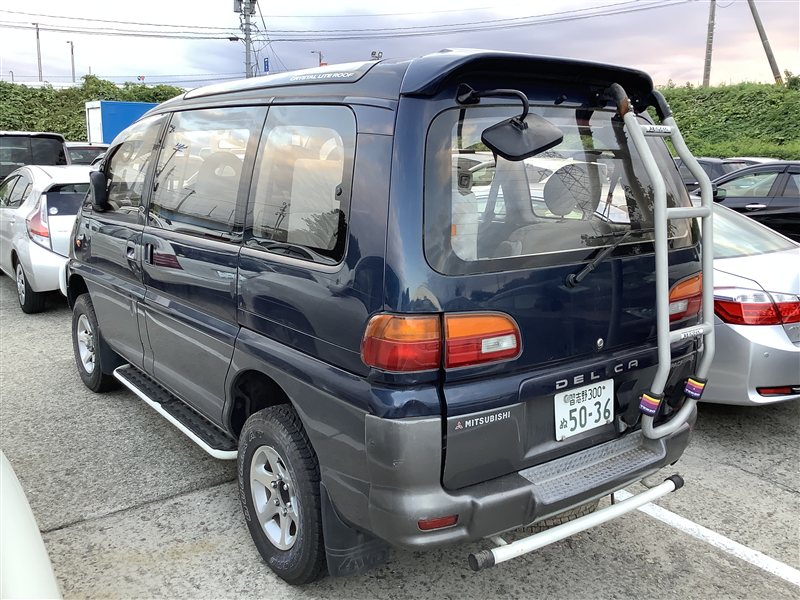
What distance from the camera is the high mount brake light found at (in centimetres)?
213

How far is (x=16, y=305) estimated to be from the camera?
7.92 metres

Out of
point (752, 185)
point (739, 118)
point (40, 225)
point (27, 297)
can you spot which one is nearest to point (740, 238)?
point (752, 185)

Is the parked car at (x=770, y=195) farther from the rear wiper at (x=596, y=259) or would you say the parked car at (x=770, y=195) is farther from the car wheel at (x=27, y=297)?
the car wheel at (x=27, y=297)

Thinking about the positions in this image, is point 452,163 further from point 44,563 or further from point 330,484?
point 44,563

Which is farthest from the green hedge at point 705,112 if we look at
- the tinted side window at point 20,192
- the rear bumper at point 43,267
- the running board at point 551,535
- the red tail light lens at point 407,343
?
the red tail light lens at point 407,343

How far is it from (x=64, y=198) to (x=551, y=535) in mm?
6767

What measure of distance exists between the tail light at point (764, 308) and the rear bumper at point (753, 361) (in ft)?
0.12

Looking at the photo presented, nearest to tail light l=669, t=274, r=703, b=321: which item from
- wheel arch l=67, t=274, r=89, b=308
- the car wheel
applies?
wheel arch l=67, t=274, r=89, b=308

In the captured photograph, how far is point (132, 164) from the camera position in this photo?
4168 millimetres

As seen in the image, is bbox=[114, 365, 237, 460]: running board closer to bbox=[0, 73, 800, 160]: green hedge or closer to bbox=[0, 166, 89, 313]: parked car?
bbox=[0, 166, 89, 313]: parked car

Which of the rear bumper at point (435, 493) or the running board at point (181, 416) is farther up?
the rear bumper at point (435, 493)

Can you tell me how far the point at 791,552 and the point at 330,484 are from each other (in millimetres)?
2202

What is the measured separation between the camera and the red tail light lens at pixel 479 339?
2.16 meters

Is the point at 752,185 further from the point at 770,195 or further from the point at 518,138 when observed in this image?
the point at 518,138
